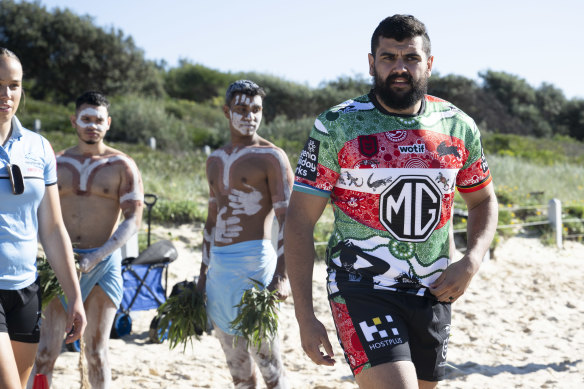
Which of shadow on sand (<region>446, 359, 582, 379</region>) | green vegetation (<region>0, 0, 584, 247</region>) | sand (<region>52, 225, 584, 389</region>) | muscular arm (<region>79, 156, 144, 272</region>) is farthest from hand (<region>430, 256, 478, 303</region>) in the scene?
green vegetation (<region>0, 0, 584, 247</region>)

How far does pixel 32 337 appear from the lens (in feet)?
9.41

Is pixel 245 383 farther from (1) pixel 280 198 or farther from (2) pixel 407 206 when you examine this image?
(2) pixel 407 206

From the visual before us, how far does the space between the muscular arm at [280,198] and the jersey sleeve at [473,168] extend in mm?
1336

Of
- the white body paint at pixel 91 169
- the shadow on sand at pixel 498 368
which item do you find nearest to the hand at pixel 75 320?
the white body paint at pixel 91 169

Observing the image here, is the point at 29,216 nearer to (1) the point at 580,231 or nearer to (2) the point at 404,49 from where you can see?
(2) the point at 404,49

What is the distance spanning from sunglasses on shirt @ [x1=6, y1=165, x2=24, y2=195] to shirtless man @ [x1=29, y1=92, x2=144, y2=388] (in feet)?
4.25

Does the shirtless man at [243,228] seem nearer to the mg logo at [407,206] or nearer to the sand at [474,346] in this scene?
the sand at [474,346]

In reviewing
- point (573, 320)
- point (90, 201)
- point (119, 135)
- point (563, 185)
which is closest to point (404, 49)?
point (90, 201)

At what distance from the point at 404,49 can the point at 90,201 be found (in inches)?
106

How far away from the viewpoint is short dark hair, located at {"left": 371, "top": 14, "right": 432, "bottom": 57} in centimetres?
258

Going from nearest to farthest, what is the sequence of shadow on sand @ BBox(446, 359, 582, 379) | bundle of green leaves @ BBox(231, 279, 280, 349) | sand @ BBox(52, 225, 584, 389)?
bundle of green leaves @ BBox(231, 279, 280, 349) < sand @ BBox(52, 225, 584, 389) < shadow on sand @ BBox(446, 359, 582, 379)

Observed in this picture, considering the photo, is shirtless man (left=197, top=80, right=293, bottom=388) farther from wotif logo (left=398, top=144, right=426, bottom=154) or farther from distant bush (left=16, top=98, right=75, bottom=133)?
distant bush (left=16, top=98, right=75, bottom=133)

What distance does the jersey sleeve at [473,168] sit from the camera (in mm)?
2744

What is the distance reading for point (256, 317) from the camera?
3.63m
